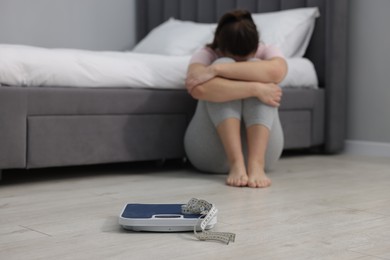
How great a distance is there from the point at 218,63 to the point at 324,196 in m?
0.71

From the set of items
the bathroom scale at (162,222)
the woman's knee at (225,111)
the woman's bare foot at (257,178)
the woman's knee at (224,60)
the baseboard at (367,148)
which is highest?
the woman's knee at (224,60)

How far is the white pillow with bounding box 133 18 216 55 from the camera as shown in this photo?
11.7 feet

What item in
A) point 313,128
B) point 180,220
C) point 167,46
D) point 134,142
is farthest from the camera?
point 167,46

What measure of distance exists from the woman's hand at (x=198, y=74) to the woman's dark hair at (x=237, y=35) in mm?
121

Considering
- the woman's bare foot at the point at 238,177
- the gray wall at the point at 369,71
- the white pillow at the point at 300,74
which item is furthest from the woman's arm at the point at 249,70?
the gray wall at the point at 369,71

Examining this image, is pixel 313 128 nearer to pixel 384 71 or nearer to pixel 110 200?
pixel 384 71

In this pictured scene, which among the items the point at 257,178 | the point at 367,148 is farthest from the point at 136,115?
the point at 367,148

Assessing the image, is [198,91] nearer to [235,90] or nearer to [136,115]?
[235,90]

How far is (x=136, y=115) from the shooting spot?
264 cm

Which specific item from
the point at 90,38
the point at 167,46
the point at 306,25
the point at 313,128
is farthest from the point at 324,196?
the point at 90,38

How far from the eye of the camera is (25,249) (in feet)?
4.46

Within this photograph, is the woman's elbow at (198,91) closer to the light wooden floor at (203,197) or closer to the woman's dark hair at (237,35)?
the woman's dark hair at (237,35)

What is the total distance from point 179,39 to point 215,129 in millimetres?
1250

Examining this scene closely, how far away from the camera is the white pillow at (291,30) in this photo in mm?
3305
